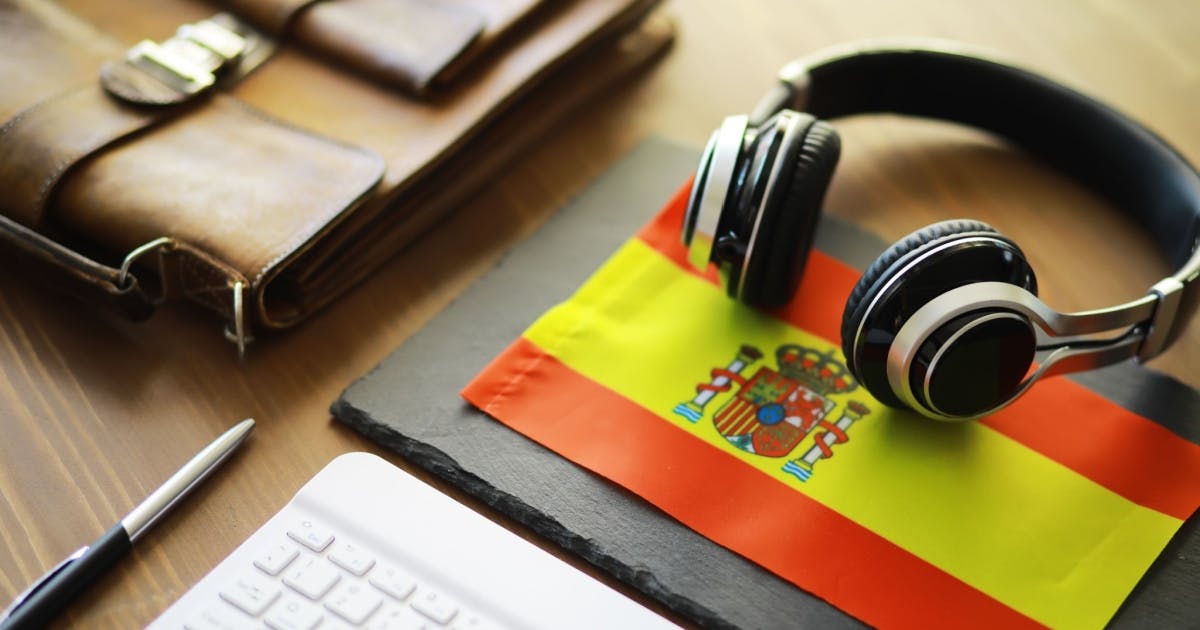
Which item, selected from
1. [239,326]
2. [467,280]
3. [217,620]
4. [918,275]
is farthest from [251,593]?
[918,275]

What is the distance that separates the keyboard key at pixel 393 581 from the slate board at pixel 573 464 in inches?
2.8

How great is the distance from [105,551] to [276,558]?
9 cm

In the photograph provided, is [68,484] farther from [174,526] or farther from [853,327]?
[853,327]

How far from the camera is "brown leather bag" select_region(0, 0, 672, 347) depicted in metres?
0.70

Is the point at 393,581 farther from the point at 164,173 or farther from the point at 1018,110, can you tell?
the point at 1018,110

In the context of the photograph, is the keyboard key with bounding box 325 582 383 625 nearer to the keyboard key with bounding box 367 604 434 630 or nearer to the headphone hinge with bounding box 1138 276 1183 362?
the keyboard key with bounding box 367 604 434 630

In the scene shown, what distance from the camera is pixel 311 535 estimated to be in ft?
1.94

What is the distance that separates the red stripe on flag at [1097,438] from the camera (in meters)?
0.65

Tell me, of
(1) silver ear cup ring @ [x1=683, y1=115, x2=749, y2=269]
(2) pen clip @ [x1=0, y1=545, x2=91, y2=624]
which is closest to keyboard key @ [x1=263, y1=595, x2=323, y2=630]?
(2) pen clip @ [x1=0, y1=545, x2=91, y2=624]

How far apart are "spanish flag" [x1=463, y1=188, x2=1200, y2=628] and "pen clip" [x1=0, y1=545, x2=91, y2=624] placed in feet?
0.78

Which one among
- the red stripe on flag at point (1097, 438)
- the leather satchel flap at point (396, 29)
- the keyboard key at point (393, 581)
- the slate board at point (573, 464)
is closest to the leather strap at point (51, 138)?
the leather satchel flap at point (396, 29)

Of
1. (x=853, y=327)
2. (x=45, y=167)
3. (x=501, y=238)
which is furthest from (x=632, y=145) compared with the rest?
(x=45, y=167)

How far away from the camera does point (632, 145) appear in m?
0.90

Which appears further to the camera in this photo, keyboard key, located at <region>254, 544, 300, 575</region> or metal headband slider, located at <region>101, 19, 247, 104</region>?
metal headband slider, located at <region>101, 19, 247, 104</region>
